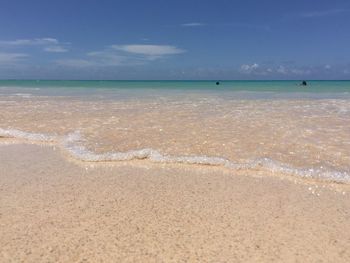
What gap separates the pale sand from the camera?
9.87 ft

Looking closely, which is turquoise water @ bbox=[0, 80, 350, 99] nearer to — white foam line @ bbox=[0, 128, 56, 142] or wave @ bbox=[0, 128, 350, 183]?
white foam line @ bbox=[0, 128, 56, 142]

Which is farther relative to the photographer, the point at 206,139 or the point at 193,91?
the point at 193,91

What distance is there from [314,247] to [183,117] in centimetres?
848

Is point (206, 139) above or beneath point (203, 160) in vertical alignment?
above

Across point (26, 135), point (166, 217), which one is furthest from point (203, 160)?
point (26, 135)

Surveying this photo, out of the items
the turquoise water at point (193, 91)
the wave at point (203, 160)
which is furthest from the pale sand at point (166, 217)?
the turquoise water at point (193, 91)

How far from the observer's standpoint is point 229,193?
4449 mm

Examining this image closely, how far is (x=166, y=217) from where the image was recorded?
3.69m

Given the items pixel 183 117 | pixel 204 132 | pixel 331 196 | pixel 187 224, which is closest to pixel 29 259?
pixel 187 224

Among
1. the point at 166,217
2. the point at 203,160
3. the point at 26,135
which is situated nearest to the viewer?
the point at 166,217

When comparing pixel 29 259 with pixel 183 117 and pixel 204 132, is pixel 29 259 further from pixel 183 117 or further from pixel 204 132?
pixel 183 117

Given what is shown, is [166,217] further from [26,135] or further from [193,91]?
[193,91]

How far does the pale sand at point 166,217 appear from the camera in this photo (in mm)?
3010

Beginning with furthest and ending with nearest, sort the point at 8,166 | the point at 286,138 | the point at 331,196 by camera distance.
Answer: the point at 286,138
the point at 8,166
the point at 331,196
